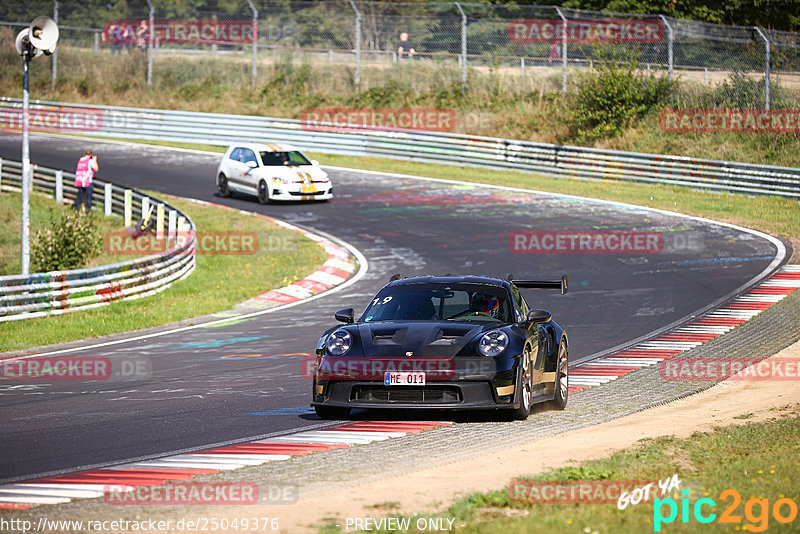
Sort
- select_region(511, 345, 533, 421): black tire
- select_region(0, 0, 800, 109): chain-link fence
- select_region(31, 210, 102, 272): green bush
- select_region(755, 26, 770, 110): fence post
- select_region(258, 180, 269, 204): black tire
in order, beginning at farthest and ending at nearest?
select_region(0, 0, 800, 109): chain-link fence < select_region(755, 26, 770, 110): fence post < select_region(258, 180, 269, 204): black tire < select_region(31, 210, 102, 272): green bush < select_region(511, 345, 533, 421): black tire

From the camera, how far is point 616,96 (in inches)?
1470

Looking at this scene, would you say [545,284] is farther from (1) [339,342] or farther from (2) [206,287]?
(2) [206,287]

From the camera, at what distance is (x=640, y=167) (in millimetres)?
32656

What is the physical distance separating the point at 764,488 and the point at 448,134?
99.6 ft

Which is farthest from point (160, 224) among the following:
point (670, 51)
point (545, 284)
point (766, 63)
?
point (766, 63)

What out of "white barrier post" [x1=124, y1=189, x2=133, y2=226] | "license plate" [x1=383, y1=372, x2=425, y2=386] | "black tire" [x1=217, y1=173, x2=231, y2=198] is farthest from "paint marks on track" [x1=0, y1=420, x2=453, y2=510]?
"black tire" [x1=217, y1=173, x2=231, y2=198]

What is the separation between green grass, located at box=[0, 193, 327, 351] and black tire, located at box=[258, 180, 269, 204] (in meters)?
1.49

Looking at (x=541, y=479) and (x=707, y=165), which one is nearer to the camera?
(x=541, y=479)

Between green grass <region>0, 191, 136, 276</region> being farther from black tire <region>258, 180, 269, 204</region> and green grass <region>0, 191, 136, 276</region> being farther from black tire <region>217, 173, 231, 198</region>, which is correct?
black tire <region>258, 180, 269, 204</region>

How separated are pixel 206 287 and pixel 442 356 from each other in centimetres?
1337

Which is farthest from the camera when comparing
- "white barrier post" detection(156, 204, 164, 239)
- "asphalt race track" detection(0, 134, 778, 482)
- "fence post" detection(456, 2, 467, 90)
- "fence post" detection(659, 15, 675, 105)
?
"fence post" detection(456, 2, 467, 90)

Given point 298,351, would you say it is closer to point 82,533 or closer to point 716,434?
point 716,434

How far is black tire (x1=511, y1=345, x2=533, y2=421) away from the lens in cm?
948

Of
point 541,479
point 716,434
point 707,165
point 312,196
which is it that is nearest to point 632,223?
point 707,165
